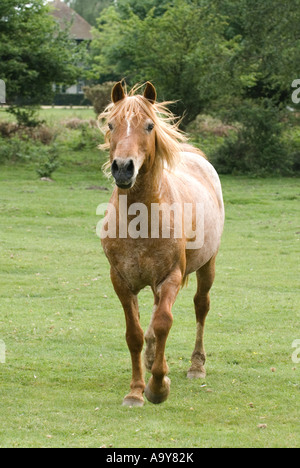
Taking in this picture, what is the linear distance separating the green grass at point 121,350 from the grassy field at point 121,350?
0.02 m

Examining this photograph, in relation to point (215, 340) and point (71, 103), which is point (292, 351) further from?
point (71, 103)

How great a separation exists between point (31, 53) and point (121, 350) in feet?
57.5

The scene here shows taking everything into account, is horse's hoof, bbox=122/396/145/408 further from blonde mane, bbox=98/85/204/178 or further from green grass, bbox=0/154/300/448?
blonde mane, bbox=98/85/204/178

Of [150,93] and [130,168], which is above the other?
[150,93]

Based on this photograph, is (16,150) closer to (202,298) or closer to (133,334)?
(202,298)

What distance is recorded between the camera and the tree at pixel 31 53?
2239cm

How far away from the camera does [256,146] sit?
82.3 ft

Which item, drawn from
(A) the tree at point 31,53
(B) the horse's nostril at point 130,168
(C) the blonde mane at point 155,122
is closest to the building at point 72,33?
(A) the tree at point 31,53

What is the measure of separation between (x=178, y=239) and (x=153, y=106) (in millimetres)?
1086

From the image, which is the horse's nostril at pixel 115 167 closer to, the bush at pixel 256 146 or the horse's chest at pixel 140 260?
the horse's chest at pixel 140 260

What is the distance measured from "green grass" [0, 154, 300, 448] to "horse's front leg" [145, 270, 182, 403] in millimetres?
198

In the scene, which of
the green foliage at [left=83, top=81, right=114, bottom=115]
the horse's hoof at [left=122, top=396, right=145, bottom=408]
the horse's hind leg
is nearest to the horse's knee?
the horse's hoof at [left=122, top=396, right=145, bottom=408]

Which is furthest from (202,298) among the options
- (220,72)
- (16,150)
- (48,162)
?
(16,150)

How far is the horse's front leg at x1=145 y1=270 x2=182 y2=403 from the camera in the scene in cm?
536
